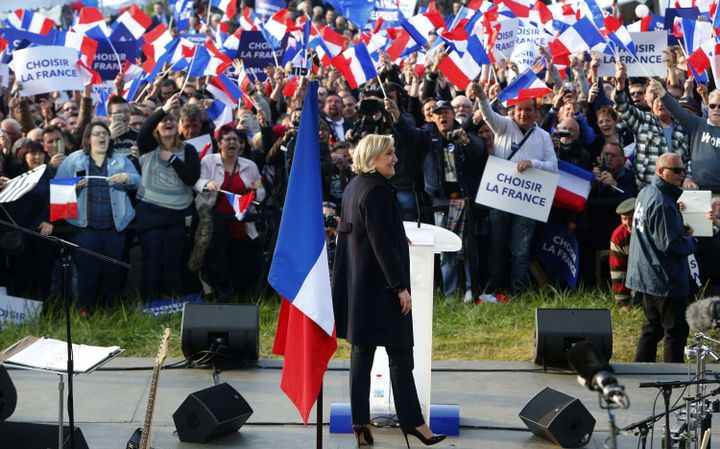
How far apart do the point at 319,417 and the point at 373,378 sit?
1551 millimetres

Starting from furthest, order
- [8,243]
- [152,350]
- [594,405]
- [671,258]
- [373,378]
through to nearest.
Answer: [8,243]
[152,350]
[671,258]
[594,405]
[373,378]

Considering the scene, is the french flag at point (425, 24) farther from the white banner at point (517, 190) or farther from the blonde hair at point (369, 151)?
the blonde hair at point (369, 151)

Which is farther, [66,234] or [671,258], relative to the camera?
[66,234]

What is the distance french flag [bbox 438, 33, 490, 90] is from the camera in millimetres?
14867

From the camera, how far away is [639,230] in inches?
427

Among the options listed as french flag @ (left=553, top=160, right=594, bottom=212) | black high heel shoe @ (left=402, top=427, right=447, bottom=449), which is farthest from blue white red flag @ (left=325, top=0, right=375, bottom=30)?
black high heel shoe @ (left=402, top=427, right=447, bottom=449)

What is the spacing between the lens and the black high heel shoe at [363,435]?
342 inches

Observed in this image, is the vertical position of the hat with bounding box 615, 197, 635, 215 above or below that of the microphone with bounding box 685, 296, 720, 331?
above

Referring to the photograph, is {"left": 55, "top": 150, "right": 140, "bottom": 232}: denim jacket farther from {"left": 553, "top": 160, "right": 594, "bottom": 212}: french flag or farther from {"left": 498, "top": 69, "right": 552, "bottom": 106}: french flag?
{"left": 553, "top": 160, "right": 594, "bottom": 212}: french flag

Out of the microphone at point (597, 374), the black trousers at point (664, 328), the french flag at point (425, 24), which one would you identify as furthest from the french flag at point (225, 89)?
the microphone at point (597, 374)

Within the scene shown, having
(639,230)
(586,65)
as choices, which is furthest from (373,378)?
(586,65)

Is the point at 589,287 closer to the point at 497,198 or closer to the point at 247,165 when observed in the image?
the point at 497,198

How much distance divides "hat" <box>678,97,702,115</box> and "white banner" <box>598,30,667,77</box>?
0.42 metres

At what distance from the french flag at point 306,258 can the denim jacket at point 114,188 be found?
17.5 ft
